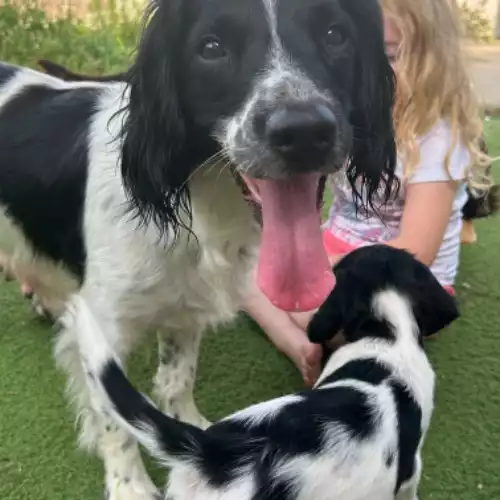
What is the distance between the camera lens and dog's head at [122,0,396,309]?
1.46 meters

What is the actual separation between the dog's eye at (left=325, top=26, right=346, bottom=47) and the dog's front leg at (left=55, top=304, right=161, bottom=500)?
820 millimetres

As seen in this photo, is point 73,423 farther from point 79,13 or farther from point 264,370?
point 79,13

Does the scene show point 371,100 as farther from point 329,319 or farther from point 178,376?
point 178,376

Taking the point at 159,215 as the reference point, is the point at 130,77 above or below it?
above

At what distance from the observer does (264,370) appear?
255 centimetres

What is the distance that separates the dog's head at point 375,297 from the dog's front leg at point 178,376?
0.48 m

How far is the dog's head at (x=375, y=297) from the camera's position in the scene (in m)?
1.84

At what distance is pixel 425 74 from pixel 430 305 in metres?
0.86

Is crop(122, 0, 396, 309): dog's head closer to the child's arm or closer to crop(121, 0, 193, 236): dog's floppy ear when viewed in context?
crop(121, 0, 193, 236): dog's floppy ear

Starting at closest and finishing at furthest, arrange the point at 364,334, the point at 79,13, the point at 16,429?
the point at 364,334 → the point at 16,429 → the point at 79,13

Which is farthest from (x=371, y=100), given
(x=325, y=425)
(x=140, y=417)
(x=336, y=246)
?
(x=336, y=246)

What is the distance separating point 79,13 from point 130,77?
4078mm

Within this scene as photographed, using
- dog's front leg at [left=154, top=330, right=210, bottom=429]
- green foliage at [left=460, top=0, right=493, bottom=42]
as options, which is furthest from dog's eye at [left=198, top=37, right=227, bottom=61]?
green foliage at [left=460, top=0, right=493, bottom=42]

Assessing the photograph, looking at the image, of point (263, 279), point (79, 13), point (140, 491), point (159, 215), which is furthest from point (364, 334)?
point (79, 13)
